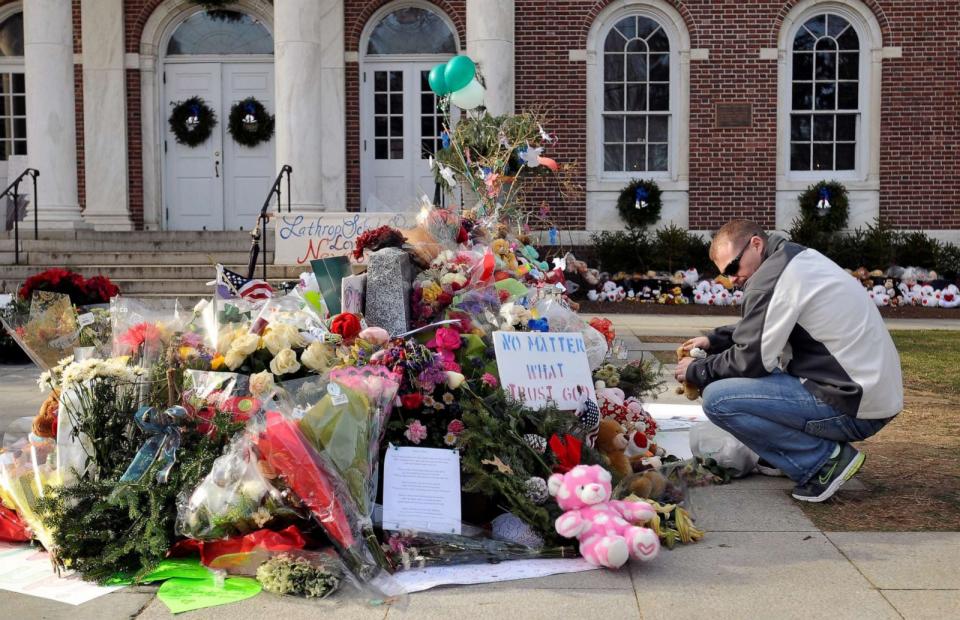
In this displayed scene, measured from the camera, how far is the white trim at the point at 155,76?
16.4 metres

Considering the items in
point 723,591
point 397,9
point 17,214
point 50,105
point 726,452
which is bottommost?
point 723,591

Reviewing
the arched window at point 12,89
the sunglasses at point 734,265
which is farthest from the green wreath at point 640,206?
the sunglasses at point 734,265

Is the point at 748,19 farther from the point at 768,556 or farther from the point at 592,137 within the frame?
the point at 768,556

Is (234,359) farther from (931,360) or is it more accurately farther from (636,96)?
(636,96)

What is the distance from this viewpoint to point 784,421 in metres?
4.91

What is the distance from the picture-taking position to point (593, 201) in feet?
54.7

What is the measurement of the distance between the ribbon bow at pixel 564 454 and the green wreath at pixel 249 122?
13039 millimetres

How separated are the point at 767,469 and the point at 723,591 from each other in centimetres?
190

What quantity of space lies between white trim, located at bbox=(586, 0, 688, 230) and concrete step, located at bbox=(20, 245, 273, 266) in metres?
5.40

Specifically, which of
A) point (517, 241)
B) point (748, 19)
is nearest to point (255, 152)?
point (748, 19)

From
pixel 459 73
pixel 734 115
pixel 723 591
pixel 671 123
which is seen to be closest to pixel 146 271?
pixel 459 73

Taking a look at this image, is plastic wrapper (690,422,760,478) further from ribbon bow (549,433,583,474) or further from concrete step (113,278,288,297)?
concrete step (113,278,288,297)

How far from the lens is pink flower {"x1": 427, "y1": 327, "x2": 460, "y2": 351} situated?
484 cm

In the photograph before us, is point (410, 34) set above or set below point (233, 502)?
above
